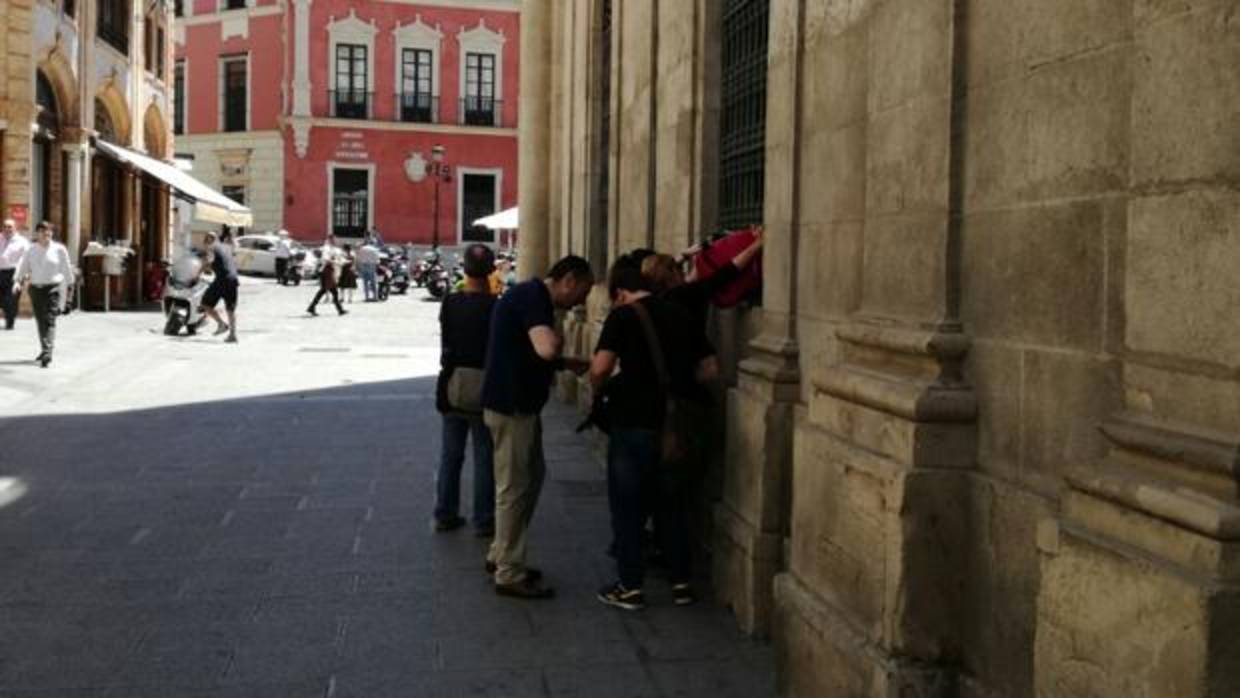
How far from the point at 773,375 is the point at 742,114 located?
6.84 feet

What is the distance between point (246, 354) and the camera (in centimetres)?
1909

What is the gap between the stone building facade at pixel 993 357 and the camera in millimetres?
2896

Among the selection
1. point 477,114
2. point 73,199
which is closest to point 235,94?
point 477,114

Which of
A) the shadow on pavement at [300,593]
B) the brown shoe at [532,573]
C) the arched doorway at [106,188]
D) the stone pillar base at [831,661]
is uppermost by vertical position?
the arched doorway at [106,188]

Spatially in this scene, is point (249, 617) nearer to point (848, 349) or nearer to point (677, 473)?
point (677, 473)

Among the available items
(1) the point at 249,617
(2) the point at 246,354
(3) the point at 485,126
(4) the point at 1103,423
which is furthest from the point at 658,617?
(3) the point at 485,126

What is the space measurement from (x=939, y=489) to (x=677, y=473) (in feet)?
8.62

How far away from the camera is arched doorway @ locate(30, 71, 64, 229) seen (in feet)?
80.5

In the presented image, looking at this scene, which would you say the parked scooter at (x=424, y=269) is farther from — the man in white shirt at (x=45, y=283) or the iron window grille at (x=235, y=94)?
the man in white shirt at (x=45, y=283)

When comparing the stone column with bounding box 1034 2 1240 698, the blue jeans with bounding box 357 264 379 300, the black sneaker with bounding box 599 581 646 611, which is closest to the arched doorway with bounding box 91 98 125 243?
the blue jeans with bounding box 357 264 379 300

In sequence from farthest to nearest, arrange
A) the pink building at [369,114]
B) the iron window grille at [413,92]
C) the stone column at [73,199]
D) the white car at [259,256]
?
the iron window grille at [413,92], the pink building at [369,114], the white car at [259,256], the stone column at [73,199]

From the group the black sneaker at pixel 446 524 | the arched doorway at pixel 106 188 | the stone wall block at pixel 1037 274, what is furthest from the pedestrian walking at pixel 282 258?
the stone wall block at pixel 1037 274

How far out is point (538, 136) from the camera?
1652 cm

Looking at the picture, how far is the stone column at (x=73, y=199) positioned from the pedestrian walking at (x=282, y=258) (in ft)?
56.4
